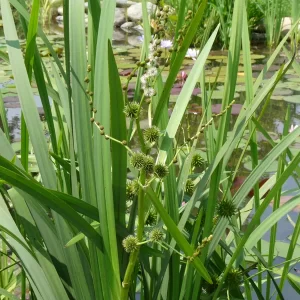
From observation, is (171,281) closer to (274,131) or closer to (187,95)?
(187,95)

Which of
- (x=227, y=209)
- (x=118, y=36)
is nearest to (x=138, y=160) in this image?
(x=227, y=209)

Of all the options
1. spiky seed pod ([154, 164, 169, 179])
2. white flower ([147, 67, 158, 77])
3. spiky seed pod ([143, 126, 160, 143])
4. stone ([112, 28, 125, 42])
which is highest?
white flower ([147, 67, 158, 77])

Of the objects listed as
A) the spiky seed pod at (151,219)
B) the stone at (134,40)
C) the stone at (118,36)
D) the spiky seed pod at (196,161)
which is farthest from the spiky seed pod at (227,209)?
the stone at (118,36)

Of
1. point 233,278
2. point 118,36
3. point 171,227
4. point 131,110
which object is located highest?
point 131,110

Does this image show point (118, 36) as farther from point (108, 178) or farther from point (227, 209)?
point (108, 178)

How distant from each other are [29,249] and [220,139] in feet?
0.94

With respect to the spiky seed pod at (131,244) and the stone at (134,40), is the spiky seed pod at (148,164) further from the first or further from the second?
the stone at (134,40)

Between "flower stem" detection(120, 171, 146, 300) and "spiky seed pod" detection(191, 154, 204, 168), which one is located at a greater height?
"flower stem" detection(120, 171, 146, 300)

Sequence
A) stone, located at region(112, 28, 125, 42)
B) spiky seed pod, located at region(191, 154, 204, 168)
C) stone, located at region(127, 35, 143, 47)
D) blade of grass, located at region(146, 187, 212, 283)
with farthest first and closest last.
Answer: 1. stone, located at region(112, 28, 125, 42)
2. stone, located at region(127, 35, 143, 47)
3. spiky seed pod, located at region(191, 154, 204, 168)
4. blade of grass, located at region(146, 187, 212, 283)

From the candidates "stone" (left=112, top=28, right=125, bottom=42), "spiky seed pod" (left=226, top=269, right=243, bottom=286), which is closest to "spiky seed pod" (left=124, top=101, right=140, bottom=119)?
"spiky seed pod" (left=226, top=269, right=243, bottom=286)

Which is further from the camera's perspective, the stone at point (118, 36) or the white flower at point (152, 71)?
the stone at point (118, 36)

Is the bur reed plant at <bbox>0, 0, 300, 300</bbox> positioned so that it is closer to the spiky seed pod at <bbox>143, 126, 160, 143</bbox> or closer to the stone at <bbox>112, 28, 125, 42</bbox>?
the spiky seed pod at <bbox>143, 126, 160, 143</bbox>

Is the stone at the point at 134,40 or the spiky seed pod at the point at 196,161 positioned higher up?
the spiky seed pod at the point at 196,161

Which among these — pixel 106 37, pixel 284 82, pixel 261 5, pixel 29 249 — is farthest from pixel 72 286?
pixel 261 5
